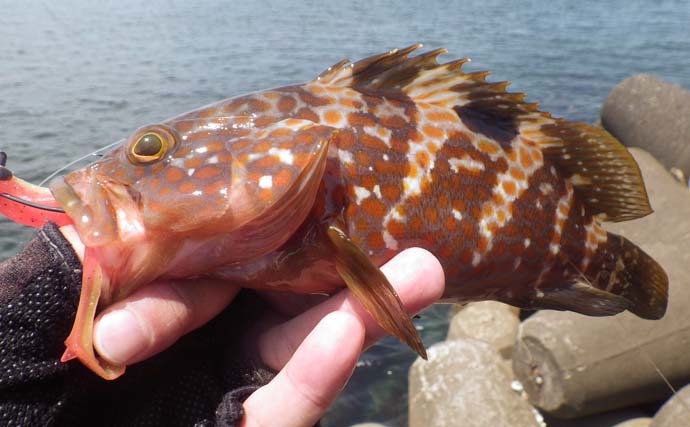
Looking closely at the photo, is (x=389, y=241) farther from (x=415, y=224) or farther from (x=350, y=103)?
(x=350, y=103)

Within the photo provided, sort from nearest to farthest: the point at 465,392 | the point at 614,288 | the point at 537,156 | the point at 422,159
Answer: the point at 422,159 < the point at 537,156 < the point at 614,288 < the point at 465,392

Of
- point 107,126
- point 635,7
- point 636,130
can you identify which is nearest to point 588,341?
point 636,130

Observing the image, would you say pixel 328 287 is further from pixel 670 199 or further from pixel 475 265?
pixel 670 199

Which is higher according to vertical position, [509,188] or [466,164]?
[466,164]

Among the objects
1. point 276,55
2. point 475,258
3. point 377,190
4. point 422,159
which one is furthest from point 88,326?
point 276,55

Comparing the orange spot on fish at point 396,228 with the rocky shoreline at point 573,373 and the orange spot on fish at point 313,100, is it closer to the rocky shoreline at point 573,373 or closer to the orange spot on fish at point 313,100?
the orange spot on fish at point 313,100

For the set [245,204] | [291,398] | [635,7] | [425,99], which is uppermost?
[425,99]
